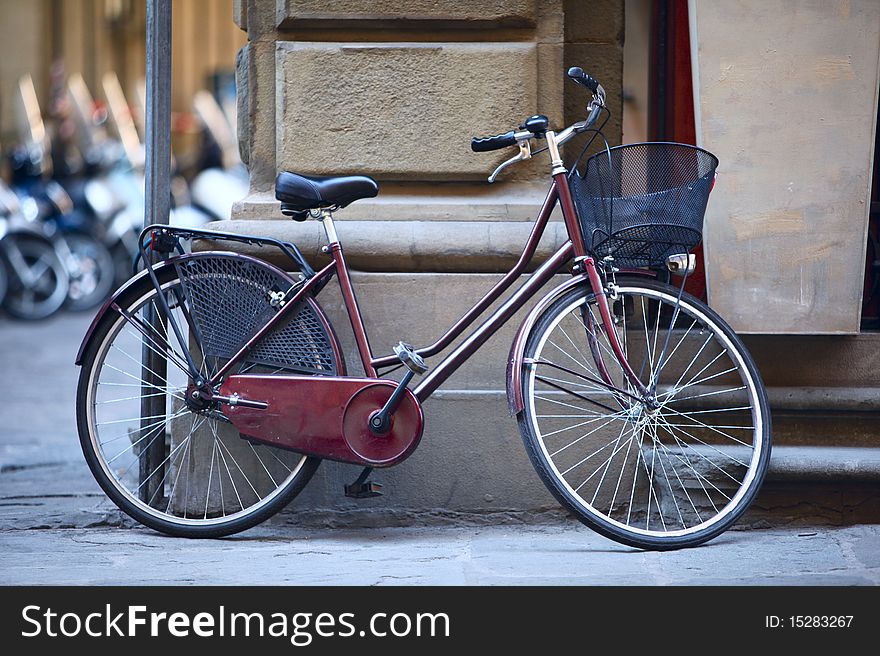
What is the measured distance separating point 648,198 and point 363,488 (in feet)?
4.07

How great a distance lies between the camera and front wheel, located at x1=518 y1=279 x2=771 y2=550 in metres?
3.42

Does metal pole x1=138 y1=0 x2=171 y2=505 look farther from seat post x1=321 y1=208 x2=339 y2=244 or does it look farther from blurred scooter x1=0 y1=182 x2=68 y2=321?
blurred scooter x1=0 y1=182 x2=68 y2=321

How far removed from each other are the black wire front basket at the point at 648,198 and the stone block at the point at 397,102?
622 millimetres

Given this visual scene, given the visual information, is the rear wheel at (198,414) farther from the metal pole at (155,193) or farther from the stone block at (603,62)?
the stone block at (603,62)

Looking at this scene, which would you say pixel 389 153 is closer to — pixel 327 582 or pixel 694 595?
pixel 327 582

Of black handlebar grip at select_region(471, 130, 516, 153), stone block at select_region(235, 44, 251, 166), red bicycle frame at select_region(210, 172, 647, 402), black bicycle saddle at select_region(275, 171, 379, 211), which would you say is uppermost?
stone block at select_region(235, 44, 251, 166)

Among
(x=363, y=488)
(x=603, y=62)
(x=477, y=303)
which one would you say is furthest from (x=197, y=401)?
(x=603, y=62)

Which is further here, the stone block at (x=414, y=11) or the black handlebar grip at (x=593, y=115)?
the stone block at (x=414, y=11)

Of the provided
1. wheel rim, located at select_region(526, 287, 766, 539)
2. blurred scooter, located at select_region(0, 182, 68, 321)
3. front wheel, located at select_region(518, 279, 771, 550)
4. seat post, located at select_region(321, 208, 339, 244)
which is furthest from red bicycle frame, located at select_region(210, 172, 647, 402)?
blurred scooter, located at select_region(0, 182, 68, 321)

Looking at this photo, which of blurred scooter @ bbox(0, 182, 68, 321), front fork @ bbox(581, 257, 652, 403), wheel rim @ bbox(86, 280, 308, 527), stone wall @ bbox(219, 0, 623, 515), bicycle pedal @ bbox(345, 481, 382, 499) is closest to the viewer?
front fork @ bbox(581, 257, 652, 403)

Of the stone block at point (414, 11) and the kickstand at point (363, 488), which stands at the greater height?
the stone block at point (414, 11)

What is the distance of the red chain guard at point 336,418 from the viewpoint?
136 inches

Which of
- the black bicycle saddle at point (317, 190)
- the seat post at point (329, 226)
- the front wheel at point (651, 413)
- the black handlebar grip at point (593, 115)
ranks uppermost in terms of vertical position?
the black handlebar grip at point (593, 115)

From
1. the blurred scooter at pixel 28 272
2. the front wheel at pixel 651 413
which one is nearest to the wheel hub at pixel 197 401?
the front wheel at pixel 651 413
